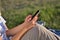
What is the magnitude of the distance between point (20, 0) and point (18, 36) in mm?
4964

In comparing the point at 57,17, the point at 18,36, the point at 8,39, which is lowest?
the point at 57,17

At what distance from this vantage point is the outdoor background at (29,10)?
6.16m

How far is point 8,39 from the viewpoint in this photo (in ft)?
9.20

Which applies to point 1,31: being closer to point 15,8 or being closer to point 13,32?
point 13,32

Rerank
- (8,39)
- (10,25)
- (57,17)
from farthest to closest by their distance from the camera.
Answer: (57,17), (10,25), (8,39)

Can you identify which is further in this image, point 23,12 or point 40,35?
point 23,12

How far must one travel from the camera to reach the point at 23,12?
6.63 m

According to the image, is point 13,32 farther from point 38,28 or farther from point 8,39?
point 38,28

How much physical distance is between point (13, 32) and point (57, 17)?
3.73 metres

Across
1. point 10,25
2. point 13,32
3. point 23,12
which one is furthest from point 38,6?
point 13,32

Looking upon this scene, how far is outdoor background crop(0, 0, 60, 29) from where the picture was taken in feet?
20.2

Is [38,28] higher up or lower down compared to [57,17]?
higher up

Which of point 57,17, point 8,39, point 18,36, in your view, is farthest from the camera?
point 57,17

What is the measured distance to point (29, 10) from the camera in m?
6.65
